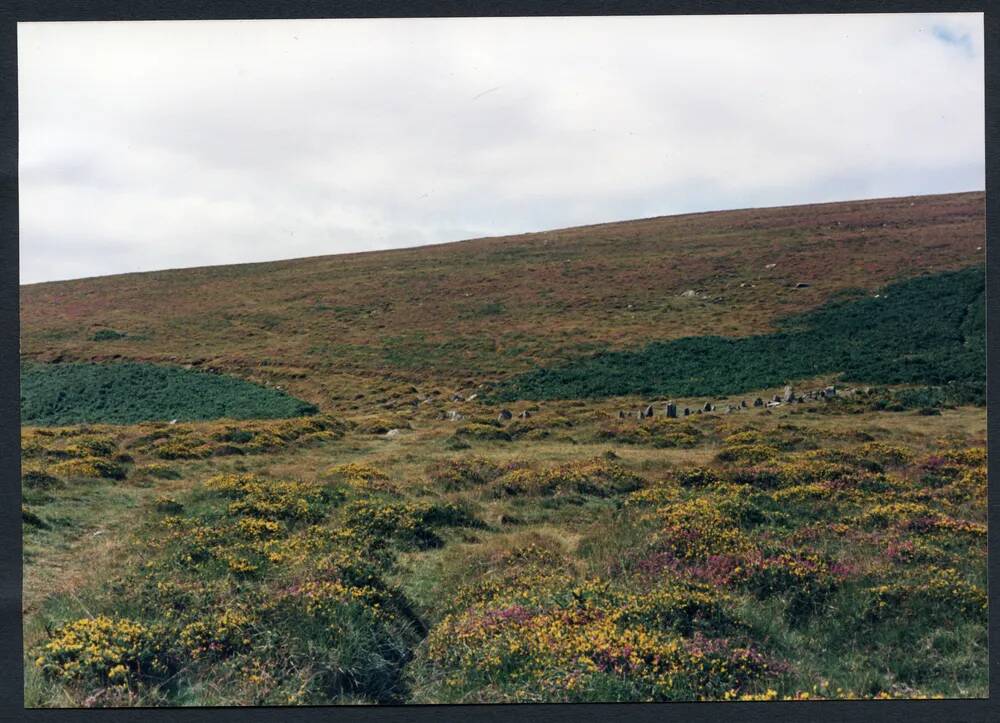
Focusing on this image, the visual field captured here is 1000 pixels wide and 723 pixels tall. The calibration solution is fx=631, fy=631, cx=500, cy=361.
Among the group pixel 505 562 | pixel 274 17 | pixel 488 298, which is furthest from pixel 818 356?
pixel 274 17

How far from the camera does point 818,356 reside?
53.2 feet

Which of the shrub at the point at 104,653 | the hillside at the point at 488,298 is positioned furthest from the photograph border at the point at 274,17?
the hillside at the point at 488,298

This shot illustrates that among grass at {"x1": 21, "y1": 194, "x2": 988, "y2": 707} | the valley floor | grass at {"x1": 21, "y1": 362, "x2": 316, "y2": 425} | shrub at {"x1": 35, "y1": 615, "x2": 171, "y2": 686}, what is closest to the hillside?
grass at {"x1": 21, "y1": 194, "x2": 988, "y2": 707}

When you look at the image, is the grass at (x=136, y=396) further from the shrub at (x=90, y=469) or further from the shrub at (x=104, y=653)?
the shrub at (x=104, y=653)

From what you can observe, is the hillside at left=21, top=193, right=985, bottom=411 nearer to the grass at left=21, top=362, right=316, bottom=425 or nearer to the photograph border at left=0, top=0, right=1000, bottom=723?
the grass at left=21, top=362, right=316, bottom=425

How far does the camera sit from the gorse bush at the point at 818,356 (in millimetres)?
14844

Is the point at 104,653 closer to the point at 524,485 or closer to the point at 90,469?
the point at 90,469

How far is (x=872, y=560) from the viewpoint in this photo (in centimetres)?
905

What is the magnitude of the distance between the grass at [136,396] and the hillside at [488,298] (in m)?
0.42

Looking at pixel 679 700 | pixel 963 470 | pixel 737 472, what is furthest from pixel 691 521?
pixel 963 470

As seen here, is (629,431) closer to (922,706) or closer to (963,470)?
(963,470)

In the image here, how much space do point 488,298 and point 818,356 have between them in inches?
339

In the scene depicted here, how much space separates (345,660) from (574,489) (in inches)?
212

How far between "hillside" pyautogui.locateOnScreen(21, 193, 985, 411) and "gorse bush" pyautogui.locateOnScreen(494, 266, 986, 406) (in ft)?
1.55
